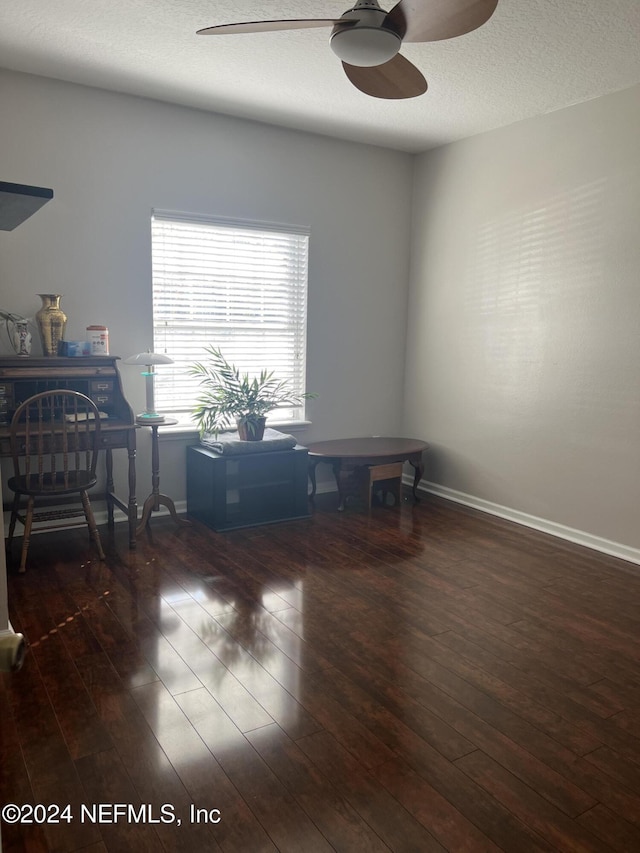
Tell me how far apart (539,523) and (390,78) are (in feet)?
9.53

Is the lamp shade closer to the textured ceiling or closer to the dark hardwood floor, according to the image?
the dark hardwood floor

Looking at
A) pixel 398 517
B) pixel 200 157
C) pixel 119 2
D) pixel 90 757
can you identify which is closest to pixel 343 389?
pixel 398 517

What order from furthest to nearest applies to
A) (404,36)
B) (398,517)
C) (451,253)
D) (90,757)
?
1. (451,253)
2. (398,517)
3. (404,36)
4. (90,757)

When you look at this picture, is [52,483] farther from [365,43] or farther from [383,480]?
[365,43]

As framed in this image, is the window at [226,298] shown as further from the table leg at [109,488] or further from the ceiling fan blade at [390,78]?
the ceiling fan blade at [390,78]

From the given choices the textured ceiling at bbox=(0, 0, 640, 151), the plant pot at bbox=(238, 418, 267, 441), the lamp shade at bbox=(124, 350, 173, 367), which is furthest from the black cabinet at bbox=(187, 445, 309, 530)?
the textured ceiling at bbox=(0, 0, 640, 151)

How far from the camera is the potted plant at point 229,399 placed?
13.9 feet

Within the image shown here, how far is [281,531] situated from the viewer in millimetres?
4102

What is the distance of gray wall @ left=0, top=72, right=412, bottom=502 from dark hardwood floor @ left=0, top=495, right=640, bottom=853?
1.49 metres

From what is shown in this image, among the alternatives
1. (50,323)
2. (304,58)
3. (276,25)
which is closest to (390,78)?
(276,25)

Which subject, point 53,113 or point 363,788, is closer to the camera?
point 363,788

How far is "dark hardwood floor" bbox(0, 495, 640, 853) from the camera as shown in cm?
169

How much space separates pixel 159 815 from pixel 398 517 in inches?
117

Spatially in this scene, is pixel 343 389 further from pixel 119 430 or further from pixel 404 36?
pixel 404 36
